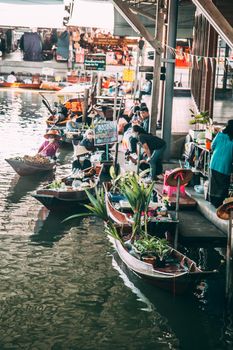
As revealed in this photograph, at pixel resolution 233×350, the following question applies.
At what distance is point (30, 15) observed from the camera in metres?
36.7

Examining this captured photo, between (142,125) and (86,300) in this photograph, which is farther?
(142,125)

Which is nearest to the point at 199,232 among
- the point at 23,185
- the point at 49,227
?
the point at 49,227

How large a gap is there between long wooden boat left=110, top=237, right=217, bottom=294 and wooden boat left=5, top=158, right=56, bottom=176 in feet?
26.6

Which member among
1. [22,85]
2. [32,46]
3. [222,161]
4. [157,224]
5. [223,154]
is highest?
[32,46]

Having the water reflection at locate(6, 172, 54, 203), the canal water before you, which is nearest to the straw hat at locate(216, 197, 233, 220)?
the canal water

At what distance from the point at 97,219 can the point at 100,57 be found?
11.8m

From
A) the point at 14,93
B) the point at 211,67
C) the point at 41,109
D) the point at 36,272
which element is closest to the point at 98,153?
the point at 211,67

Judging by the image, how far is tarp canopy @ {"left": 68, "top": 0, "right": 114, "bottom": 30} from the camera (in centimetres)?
3206

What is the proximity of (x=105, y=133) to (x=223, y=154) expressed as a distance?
6.05 metres

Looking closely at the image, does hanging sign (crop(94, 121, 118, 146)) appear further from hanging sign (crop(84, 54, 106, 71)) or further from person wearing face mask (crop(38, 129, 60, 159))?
hanging sign (crop(84, 54, 106, 71))

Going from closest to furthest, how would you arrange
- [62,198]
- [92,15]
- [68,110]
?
[62,198]
[68,110]
[92,15]

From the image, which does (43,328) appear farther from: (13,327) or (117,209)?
(117,209)

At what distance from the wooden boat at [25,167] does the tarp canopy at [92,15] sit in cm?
1391

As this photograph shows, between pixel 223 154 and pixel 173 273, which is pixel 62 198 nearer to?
pixel 223 154
